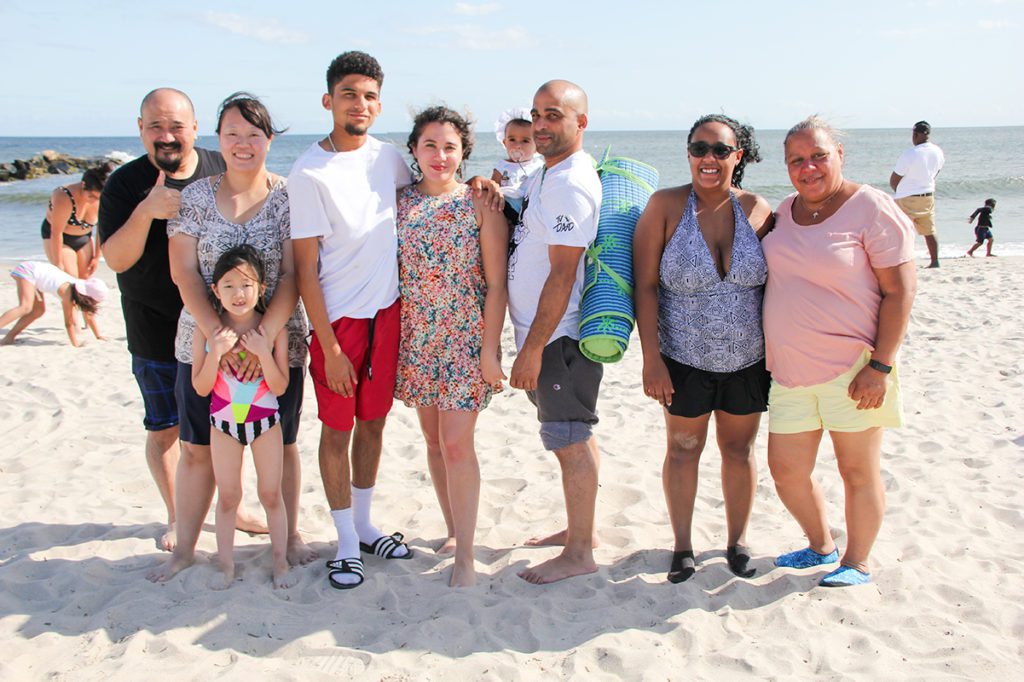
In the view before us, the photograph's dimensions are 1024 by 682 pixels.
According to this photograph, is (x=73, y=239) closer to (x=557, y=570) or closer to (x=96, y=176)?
(x=96, y=176)

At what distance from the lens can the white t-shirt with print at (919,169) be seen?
36.8 ft

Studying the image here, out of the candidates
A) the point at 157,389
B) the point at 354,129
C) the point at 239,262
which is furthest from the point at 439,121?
Result: the point at 157,389

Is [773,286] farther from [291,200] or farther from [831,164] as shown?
[291,200]

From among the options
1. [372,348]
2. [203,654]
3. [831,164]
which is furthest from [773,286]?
[203,654]

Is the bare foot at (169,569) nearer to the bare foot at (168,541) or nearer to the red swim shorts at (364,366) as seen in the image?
the bare foot at (168,541)

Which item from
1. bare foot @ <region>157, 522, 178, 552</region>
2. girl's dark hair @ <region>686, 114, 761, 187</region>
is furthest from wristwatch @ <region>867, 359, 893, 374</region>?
bare foot @ <region>157, 522, 178, 552</region>

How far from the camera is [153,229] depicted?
145 inches

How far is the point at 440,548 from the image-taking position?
407 centimetres

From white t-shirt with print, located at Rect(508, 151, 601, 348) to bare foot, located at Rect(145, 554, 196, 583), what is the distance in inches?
75.8

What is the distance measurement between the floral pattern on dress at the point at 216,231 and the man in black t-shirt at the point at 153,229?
8cm

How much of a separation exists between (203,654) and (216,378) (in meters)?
1.15

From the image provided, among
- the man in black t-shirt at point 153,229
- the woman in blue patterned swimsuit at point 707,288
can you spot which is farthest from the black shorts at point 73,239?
the woman in blue patterned swimsuit at point 707,288

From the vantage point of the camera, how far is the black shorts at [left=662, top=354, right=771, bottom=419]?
3.49 metres

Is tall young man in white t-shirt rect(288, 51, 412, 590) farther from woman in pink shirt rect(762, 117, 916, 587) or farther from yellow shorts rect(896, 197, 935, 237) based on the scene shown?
yellow shorts rect(896, 197, 935, 237)
